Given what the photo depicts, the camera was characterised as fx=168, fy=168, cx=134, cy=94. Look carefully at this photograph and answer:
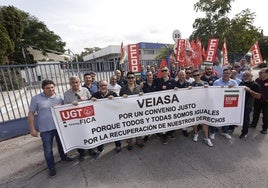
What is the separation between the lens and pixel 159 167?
130 inches

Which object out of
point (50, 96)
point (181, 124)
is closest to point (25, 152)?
point (50, 96)

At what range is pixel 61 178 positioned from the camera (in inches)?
126

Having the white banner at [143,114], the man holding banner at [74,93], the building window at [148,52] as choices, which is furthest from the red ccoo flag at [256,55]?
the building window at [148,52]

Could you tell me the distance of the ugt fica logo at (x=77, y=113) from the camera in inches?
132

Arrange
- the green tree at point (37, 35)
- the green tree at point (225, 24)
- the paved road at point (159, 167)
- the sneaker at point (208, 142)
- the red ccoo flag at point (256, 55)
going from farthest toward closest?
1. the green tree at point (37, 35)
2. the green tree at point (225, 24)
3. the red ccoo flag at point (256, 55)
4. the sneaker at point (208, 142)
5. the paved road at point (159, 167)

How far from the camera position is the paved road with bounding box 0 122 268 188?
114 inches

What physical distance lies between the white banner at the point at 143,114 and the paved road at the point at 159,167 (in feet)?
1.53

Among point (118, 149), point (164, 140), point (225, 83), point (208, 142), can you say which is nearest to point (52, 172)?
point (118, 149)

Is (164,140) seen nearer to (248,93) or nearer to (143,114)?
(143,114)

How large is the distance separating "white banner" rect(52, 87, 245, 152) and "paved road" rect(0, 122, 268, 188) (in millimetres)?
466

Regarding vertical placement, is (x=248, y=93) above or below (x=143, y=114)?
above

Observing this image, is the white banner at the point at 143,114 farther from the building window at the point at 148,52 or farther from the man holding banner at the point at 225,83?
the building window at the point at 148,52

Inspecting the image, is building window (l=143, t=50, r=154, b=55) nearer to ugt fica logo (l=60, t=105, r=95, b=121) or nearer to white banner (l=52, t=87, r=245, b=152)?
white banner (l=52, t=87, r=245, b=152)

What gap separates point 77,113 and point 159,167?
6.41 ft
